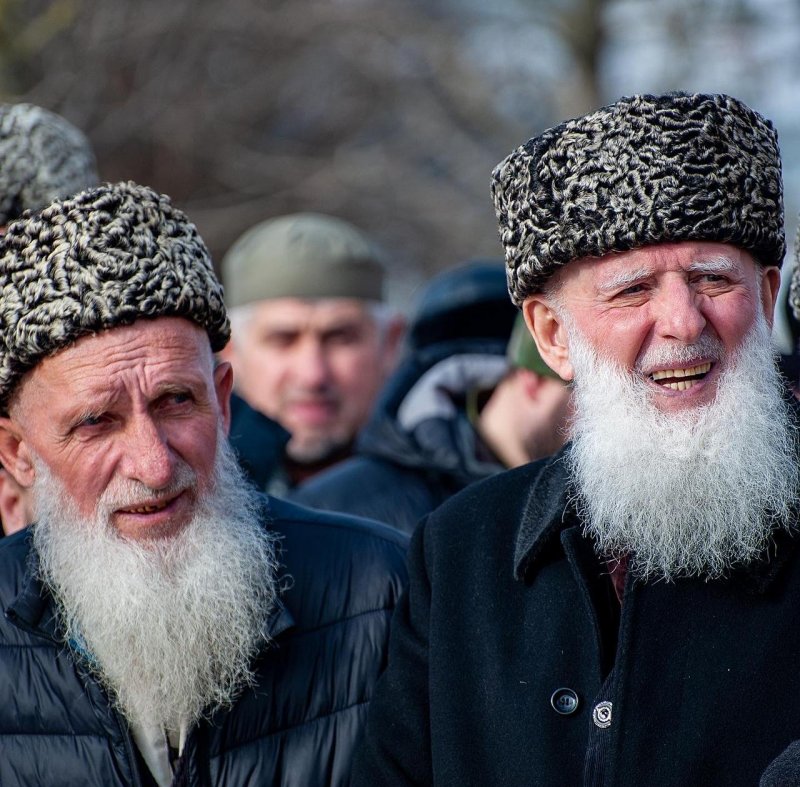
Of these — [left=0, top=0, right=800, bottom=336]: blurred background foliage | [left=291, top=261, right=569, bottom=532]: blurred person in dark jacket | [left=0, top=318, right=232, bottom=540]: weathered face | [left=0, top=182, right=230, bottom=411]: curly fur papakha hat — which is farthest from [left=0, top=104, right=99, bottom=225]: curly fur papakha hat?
[left=0, top=0, right=800, bottom=336]: blurred background foliage

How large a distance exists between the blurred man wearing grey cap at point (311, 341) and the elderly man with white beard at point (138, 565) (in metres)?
2.79

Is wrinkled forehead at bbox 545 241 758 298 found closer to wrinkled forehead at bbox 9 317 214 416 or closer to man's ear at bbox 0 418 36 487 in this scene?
wrinkled forehead at bbox 9 317 214 416

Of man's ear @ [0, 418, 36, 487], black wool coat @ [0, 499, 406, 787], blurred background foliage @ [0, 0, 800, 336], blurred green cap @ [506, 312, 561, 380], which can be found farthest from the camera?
blurred background foliage @ [0, 0, 800, 336]

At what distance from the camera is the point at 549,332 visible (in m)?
3.04

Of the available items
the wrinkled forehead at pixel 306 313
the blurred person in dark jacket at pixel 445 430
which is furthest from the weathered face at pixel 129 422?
the wrinkled forehead at pixel 306 313

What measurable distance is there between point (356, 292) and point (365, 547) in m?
2.96

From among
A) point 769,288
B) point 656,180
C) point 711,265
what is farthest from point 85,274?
point 769,288

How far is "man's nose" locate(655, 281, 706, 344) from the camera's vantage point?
2.66 metres

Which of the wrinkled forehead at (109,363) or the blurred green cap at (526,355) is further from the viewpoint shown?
the blurred green cap at (526,355)

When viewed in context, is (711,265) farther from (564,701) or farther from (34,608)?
(34,608)

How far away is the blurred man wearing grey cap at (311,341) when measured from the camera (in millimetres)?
6074

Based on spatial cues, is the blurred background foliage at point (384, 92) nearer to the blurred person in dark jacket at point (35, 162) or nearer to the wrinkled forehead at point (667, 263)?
the blurred person in dark jacket at point (35, 162)

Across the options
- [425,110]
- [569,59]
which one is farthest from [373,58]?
[569,59]

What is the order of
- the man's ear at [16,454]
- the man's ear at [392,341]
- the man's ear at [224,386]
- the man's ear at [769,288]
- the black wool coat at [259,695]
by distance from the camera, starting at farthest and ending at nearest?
the man's ear at [392,341]
the man's ear at [224,386]
the man's ear at [16,454]
the black wool coat at [259,695]
the man's ear at [769,288]
